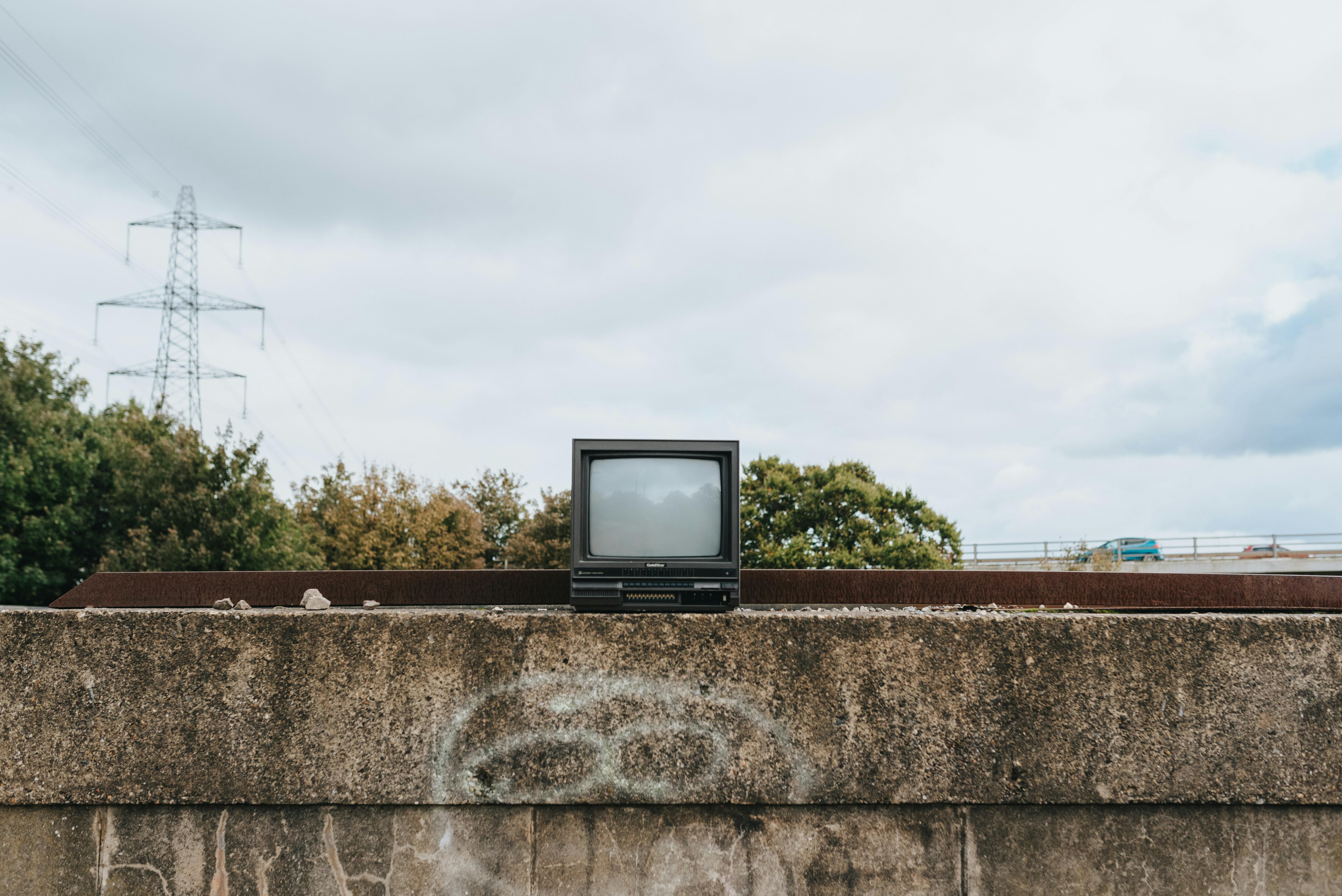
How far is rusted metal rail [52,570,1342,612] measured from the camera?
302 cm

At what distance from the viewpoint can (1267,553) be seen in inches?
1276

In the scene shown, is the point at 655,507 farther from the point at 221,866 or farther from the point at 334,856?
the point at 221,866

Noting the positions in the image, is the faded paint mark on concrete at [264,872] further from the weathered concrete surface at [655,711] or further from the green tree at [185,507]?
the green tree at [185,507]

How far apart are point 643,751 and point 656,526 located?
71cm

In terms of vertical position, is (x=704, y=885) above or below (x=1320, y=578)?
below

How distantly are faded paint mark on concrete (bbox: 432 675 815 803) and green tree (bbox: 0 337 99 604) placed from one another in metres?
25.6

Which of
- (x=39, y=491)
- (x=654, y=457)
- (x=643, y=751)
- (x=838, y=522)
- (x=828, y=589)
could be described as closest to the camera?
(x=643, y=751)

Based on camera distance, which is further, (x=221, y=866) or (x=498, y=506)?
(x=498, y=506)

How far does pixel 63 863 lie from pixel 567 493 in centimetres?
3552

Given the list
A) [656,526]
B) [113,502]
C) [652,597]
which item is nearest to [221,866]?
[652,597]

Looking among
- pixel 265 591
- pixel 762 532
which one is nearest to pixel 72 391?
pixel 762 532

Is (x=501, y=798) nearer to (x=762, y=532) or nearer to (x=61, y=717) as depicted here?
(x=61, y=717)

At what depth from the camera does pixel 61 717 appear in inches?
103

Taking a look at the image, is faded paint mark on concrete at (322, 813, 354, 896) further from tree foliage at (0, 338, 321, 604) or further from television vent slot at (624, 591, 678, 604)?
tree foliage at (0, 338, 321, 604)
